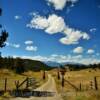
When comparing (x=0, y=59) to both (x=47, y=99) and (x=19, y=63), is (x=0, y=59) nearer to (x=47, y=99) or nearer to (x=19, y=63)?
(x=47, y=99)

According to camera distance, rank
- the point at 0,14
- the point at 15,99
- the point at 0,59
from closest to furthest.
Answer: the point at 15,99 → the point at 0,14 → the point at 0,59

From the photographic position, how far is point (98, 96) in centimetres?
3047

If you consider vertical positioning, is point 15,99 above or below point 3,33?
below

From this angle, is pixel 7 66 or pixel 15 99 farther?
pixel 7 66

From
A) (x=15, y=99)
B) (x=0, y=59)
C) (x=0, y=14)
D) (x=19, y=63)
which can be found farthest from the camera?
(x=19, y=63)

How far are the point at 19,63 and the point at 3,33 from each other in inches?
4208

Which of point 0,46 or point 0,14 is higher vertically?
point 0,14

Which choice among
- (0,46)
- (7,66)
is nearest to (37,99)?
(0,46)

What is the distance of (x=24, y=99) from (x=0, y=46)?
666 inches

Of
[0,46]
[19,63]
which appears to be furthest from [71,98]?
[19,63]

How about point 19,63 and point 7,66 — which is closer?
point 19,63

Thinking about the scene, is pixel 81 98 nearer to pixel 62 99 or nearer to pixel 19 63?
pixel 62 99

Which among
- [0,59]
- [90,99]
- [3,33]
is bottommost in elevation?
[90,99]

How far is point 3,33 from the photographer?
145 ft
